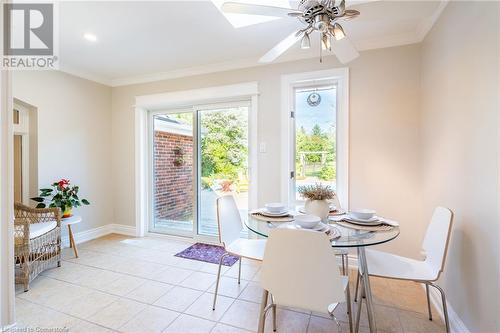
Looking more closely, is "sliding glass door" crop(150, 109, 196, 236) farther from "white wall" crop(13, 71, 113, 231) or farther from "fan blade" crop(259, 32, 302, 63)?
"fan blade" crop(259, 32, 302, 63)

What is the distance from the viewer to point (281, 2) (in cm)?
201

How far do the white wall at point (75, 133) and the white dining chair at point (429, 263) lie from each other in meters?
3.75

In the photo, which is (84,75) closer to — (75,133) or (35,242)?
(75,133)

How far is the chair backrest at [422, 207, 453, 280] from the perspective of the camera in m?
1.47

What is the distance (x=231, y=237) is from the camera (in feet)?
6.93

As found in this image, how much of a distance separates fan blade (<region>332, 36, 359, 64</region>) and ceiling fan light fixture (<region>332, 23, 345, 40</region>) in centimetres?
6

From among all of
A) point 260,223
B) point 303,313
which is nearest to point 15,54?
point 260,223

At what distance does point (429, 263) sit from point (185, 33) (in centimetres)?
286

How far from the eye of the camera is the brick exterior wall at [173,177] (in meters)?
3.52

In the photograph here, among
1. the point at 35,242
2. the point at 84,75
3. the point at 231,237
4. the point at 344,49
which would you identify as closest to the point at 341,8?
the point at 344,49

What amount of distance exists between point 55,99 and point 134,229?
2099 millimetres

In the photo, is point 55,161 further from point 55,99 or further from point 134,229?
point 134,229

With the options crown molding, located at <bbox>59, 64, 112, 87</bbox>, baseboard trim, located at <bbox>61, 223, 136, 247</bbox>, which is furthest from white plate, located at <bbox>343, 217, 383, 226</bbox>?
crown molding, located at <bbox>59, 64, 112, 87</bbox>

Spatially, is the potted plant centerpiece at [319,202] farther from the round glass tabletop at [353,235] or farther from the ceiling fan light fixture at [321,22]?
the ceiling fan light fixture at [321,22]
